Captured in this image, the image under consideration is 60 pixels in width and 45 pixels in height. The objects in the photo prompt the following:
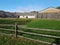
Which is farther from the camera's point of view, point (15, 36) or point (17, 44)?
point (15, 36)

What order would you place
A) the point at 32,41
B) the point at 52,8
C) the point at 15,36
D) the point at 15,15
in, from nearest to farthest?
the point at 32,41, the point at 15,36, the point at 52,8, the point at 15,15

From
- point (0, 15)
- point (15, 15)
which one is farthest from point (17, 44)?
point (15, 15)

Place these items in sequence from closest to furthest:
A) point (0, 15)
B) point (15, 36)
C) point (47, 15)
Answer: point (15, 36) < point (47, 15) < point (0, 15)

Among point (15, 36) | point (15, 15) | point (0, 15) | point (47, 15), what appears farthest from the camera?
point (15, 15)

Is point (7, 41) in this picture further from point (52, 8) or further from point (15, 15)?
point (15, 15)

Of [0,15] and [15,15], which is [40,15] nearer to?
[0,15]

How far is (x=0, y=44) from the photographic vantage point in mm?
12422

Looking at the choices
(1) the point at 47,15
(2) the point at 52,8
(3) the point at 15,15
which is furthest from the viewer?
(3) the point at 15,15

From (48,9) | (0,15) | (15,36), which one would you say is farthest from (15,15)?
(15,36)

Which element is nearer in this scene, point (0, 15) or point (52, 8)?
point (52, 8)

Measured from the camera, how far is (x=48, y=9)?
7469 centimetres

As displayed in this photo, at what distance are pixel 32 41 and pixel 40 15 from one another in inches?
1854

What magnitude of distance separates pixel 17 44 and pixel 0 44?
116 centimetres

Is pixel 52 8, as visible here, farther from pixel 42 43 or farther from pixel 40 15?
pixel 42 43
